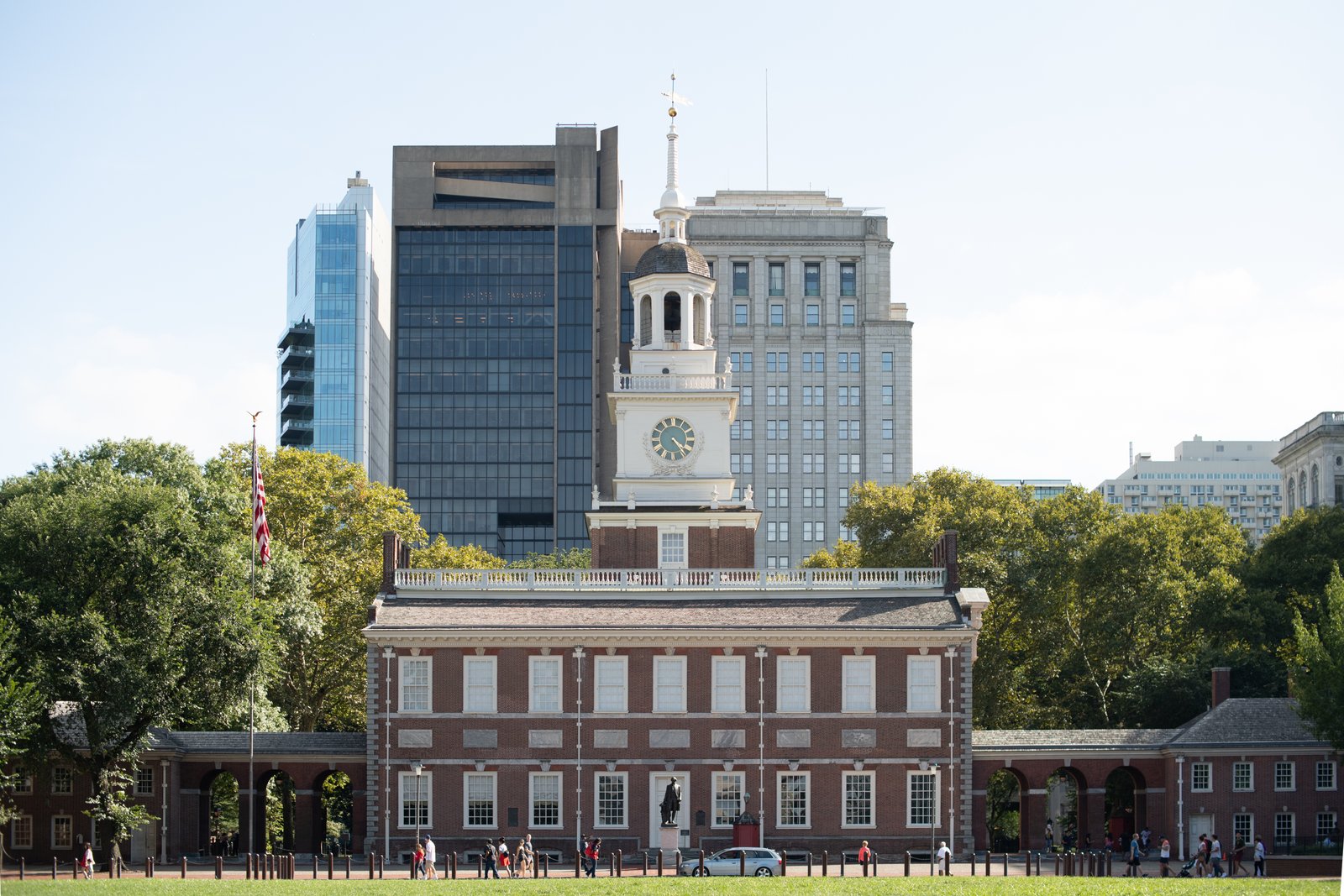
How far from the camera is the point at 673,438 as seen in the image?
76.7 m

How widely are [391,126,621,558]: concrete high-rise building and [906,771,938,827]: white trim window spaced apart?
115667mm

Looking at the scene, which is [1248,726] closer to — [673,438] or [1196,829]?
[1196,829]

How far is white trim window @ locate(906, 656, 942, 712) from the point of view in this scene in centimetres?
6700

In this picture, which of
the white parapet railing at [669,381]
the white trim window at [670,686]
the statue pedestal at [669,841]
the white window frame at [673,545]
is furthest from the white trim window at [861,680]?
the white parapet railing at [669,381]

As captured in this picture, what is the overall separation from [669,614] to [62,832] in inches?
856

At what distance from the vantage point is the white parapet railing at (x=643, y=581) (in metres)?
69.3

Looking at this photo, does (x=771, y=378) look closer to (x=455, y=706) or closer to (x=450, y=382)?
(x=450, y=382)

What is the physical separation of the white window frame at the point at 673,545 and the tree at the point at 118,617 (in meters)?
17.0

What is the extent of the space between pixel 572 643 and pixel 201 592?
12.5m

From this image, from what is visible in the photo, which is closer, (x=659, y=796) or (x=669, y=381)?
(x=659, y=796)

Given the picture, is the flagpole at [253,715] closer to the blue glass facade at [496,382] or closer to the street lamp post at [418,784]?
the street lamp post at [418,784]

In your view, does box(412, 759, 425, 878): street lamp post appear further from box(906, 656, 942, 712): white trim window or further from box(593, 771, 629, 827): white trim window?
box(906, 656, 942, 712): white trim window

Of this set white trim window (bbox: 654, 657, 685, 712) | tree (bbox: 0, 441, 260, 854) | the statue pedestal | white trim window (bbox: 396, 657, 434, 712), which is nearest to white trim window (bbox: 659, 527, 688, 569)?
white trim window (bbox: 654, 657, 685, 712)

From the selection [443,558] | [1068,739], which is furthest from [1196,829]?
[443,558]
